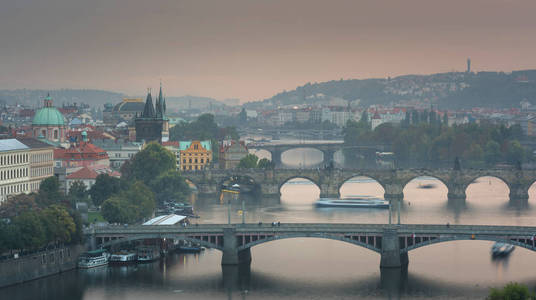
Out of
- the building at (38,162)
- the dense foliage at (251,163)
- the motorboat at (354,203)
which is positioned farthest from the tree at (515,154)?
the building at (38,162)

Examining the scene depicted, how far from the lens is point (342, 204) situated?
76.8 meters

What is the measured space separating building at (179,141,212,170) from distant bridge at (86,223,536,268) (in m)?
44.3

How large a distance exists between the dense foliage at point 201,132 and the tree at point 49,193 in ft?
193

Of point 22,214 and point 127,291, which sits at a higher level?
point 22,214

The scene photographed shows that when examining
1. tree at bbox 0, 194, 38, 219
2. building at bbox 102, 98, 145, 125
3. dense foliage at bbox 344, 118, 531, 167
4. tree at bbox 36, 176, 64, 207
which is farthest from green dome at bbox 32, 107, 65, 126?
building at bbox 102, 98, 145, 125

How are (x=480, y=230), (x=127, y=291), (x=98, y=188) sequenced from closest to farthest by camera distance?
(x=127, y=291) < (x=480, y=230) < (x=98, y=188)

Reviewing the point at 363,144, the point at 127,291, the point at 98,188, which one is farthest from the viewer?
the point at 363,144

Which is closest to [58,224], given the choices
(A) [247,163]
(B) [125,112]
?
(A) [247,163]

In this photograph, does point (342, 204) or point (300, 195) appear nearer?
point (342, 204)

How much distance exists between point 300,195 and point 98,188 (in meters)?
24.7

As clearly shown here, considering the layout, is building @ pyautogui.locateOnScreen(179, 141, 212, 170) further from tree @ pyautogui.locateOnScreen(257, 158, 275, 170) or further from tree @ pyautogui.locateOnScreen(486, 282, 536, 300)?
tree @ pyautogui.locateOnScreen(486, 282, 536, 300)

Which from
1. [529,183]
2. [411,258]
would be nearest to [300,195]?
[529,183]

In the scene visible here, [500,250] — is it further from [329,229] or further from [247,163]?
[247,163]

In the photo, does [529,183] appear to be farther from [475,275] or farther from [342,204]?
[475,275]
